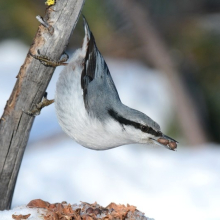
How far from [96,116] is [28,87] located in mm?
295

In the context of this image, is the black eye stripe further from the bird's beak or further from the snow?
the snow

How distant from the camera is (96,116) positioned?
1.76 m

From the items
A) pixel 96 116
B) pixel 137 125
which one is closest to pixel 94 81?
pixel 96 116

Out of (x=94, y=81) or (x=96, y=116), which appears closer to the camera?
(x=96, y=116)

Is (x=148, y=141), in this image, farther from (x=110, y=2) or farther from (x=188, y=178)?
(x=110, y=2)

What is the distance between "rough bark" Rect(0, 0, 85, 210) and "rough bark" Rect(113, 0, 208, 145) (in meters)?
2.54

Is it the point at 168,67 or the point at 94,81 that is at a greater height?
the point at 168,67

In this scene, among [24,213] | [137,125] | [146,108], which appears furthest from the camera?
[146,108]

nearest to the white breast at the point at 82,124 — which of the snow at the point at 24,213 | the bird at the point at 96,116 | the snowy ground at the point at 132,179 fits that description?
the bird at the point at 96,116

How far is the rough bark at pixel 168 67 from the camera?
4.27 meters

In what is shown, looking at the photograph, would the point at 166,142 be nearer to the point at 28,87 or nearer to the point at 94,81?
the point at 94,81

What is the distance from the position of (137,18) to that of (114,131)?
274 cm

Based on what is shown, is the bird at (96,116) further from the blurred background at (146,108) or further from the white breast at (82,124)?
the blurred background at (146,108)

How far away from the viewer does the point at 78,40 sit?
4.66m
